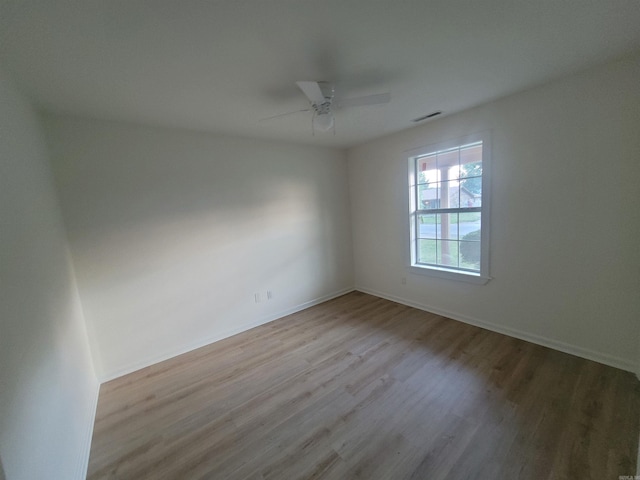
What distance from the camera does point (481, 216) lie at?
260 cm

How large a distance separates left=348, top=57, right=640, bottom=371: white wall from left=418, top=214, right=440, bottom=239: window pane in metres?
0.67

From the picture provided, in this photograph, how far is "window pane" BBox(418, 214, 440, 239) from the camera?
3.15m

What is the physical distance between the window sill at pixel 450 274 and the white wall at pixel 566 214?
0.08m

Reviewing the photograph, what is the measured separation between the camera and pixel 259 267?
318cm

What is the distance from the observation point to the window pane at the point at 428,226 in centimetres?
315

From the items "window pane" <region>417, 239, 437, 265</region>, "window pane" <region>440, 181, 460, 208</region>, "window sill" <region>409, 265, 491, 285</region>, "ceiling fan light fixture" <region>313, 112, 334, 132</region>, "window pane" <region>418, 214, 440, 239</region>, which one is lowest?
"window sill" <region>409, 265, 491, 285</region>

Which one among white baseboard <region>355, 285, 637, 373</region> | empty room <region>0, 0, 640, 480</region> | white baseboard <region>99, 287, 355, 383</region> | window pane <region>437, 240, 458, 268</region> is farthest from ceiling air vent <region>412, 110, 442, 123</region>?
white baseboard <region>99, 287, 355, 383</region>

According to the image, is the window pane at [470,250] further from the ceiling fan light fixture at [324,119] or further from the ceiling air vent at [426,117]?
the ceiling fan light fixture at [324,119]

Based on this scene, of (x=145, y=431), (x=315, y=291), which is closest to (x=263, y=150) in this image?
(x=315, y=291)

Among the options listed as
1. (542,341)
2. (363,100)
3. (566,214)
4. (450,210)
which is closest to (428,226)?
(450,210)

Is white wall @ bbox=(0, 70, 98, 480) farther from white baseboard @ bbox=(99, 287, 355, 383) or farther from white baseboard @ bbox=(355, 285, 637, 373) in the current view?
white baseboard @ bbox=(355, 285, 637, 373)

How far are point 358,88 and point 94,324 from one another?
3179mm

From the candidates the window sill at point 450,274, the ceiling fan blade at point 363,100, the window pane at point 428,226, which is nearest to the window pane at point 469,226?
the window pane at point 428,226

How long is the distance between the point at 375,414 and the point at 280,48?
2482 millimetres
